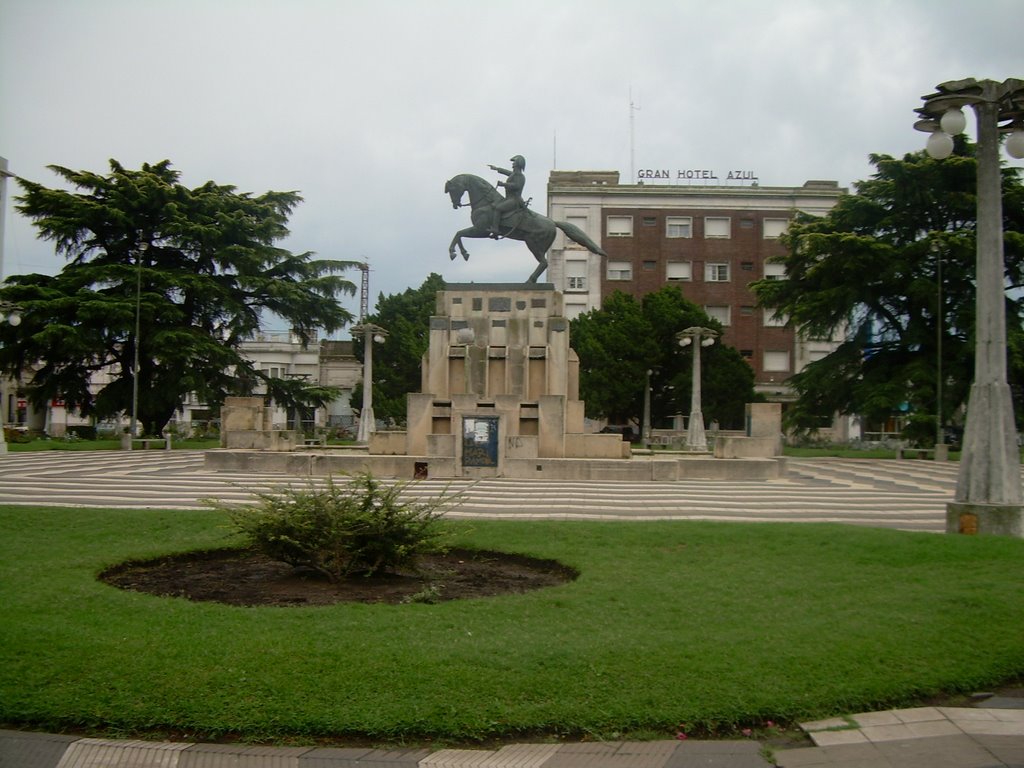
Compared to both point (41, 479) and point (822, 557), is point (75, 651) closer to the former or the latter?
point (822, 557)

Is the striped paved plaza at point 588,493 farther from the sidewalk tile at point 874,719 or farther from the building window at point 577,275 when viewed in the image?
the building window at point 577,275

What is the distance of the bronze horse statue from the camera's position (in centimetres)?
2727

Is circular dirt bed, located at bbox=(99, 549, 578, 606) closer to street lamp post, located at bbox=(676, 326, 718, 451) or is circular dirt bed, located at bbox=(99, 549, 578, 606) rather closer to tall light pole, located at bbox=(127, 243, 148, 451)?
street lamp post, located at bbox=(676, 326, 718, 451)

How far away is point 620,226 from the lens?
62.5 meters

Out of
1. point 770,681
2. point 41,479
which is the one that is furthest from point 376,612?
point 41,479

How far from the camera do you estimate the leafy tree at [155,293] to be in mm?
38156

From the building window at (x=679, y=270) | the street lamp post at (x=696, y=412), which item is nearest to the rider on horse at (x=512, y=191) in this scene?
the street lamp post at (x=696, y=412)

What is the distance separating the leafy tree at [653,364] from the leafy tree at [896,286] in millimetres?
6988

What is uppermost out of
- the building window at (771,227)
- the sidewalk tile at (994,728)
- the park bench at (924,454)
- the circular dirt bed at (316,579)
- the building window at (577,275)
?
the building window at (771,227)

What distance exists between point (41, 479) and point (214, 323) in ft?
85.1

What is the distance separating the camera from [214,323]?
4541cm

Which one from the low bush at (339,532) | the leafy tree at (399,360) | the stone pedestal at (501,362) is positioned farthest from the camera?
the leafy tree at (399,360)

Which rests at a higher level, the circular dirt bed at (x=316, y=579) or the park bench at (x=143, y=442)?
the park bench at (x=143, y=442)

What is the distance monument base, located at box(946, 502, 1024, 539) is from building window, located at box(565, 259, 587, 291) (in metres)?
51.7
